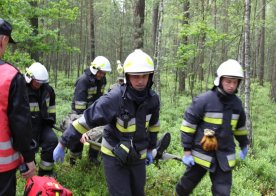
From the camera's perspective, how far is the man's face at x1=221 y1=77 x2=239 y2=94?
4.53m

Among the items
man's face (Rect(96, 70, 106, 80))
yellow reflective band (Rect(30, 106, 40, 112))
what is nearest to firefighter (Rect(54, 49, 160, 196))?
yellow reflective band (Rect(30, 106, 40, 112))

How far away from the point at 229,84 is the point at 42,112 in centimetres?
310

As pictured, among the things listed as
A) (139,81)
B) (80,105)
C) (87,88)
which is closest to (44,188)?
(139,81)

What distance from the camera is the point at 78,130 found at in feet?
12.7

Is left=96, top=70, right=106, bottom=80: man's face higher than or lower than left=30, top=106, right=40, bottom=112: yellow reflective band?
higher

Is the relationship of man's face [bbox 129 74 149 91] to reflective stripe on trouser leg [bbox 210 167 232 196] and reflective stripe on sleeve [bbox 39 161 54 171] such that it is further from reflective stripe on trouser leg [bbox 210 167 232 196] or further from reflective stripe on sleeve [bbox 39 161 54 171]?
reflective stripe on sleeve [bbox 39 161 54 171]

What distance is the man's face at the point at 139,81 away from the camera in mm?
3728

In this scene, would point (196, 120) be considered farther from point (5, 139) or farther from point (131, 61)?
point (5, 139)

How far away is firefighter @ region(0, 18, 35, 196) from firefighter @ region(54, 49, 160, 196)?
757 millimetres

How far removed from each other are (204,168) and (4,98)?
10.2 ft

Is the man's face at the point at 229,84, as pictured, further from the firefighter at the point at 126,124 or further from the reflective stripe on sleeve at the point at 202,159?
the firefighter at the point at 126,124

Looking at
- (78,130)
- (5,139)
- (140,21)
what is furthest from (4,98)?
(140,21)

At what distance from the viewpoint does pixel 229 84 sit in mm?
4539

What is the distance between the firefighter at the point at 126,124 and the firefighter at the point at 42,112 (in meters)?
1.45
